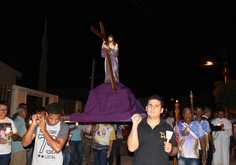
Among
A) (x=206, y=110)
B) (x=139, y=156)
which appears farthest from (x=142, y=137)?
(x=206, y=110)

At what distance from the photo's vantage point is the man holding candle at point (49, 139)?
11.6 feet

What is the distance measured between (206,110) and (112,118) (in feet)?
12.4

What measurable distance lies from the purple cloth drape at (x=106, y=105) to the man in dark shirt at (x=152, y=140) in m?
2.09

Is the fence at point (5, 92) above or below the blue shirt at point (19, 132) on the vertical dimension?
above

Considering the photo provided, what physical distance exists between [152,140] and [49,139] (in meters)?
1.48

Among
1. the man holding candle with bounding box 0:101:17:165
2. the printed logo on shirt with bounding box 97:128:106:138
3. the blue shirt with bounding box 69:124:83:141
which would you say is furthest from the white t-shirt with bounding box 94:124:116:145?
the man holding candle with bounding box 0:101:17:165

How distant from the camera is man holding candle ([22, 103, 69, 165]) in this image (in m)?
3.53

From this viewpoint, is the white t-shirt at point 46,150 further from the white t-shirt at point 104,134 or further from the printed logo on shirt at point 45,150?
the white t-shirt at point 104,134

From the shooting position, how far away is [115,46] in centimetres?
693

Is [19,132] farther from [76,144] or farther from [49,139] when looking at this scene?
[49,139]

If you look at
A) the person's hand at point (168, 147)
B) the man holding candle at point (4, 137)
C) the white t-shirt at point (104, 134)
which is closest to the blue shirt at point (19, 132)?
the man holding candle at point (4, 137)

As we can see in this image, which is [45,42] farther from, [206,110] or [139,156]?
[139,156]

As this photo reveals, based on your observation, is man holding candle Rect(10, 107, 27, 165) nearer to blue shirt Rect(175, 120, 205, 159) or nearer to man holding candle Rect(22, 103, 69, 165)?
man holding candle Rect(22, 103, 69, 165)

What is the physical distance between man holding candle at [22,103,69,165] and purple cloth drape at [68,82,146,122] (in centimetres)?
188
